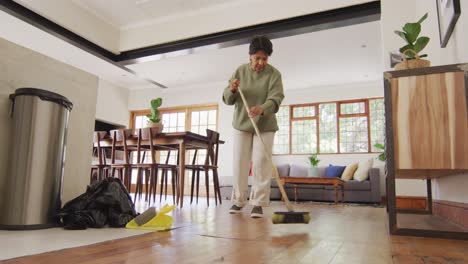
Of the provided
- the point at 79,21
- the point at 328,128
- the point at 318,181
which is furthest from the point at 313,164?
the point at 79,21

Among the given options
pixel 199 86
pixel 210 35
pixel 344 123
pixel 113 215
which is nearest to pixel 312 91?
pixel 344 123

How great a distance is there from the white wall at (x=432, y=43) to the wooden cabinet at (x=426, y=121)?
0.98ft

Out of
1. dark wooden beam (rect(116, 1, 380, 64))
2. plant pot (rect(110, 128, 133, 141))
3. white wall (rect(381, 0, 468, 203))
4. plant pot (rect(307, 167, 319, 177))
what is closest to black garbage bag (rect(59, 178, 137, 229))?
white wall (rect(381, 0, 468, 203))

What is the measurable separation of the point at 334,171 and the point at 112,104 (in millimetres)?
5699

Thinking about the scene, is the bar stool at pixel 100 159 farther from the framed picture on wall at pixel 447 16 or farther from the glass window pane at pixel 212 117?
the glass window pane at pixel 212 117

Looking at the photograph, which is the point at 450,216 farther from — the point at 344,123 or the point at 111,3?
the point at 344,123

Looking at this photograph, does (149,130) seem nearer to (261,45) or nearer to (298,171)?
(261,45)

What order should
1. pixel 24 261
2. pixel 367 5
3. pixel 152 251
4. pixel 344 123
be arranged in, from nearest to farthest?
pixel 24 261
pixel 152 251
pixel 367 5
pixel 344 123

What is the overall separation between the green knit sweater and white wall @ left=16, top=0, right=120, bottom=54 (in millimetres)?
3461

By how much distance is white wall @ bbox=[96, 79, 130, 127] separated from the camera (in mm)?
8281

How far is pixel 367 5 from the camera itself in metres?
4.14

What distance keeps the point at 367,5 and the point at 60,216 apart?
4.01 m

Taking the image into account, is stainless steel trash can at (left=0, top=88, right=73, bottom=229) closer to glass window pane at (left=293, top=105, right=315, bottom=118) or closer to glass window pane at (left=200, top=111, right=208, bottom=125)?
glass window pane at (left=293, top=105, right=315, bottom=118)

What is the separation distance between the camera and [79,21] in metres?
5.20
